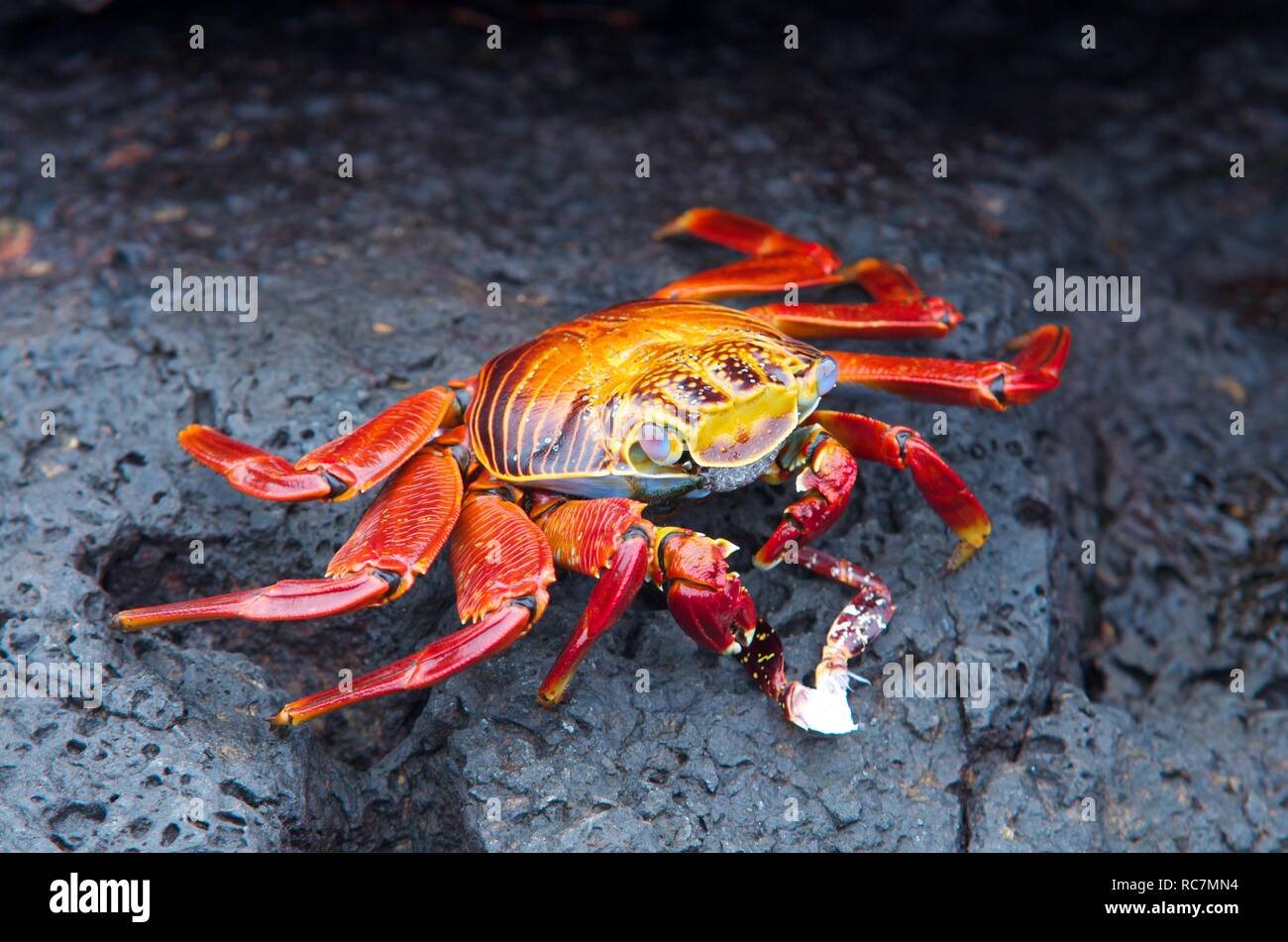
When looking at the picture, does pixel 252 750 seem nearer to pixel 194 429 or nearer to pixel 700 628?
pixel 194 429

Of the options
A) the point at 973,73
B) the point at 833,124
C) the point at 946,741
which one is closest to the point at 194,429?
the point at 946,741

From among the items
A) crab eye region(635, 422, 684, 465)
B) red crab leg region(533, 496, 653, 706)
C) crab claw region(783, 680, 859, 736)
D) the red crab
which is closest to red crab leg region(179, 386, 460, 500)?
the red crab

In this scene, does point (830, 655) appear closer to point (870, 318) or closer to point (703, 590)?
point (703, 590)

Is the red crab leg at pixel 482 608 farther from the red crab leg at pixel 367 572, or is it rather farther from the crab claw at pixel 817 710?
the crab claw at pixel 817 710

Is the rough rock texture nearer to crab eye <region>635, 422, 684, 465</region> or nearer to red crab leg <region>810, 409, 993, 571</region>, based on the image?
red crab leg <region>810, 409, 993, 571</region>

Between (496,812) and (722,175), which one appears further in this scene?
(722,175)

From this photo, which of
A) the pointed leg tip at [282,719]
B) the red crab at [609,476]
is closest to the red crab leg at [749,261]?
the red crab at [609,476]
